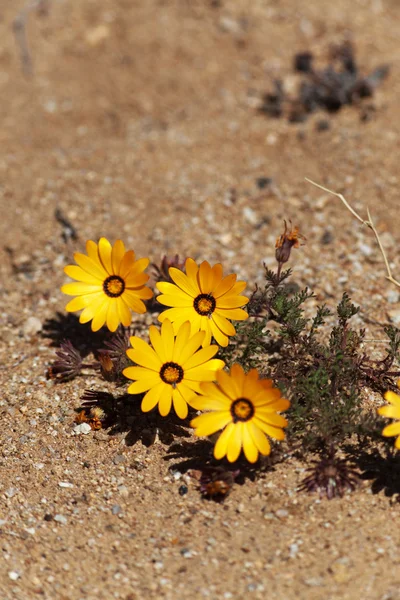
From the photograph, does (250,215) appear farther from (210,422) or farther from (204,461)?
(210,422)

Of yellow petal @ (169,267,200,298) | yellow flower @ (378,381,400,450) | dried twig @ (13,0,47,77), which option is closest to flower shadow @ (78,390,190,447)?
yellow petal @ (169,267,200,298)

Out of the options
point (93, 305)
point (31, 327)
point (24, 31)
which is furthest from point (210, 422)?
point (24, 31)

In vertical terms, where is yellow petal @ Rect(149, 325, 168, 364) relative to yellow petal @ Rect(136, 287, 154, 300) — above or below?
below

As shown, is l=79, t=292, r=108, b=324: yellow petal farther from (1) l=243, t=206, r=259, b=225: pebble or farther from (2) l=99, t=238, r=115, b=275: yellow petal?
(1) l=243, t=206, r=259, b=225: pebble

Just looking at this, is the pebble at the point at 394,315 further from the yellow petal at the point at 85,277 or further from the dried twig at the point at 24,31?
the dried twig at the point at 24,31

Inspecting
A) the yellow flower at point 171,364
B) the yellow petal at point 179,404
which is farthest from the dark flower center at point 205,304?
the yellow petal at point 179,404

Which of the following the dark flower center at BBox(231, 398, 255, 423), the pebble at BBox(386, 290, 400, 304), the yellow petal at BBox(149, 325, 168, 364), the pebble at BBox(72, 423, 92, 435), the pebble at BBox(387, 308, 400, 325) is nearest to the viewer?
the dark flower center at BBox(231, 398, 255, 423)

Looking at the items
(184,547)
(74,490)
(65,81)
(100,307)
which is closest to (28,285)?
(100,307)
